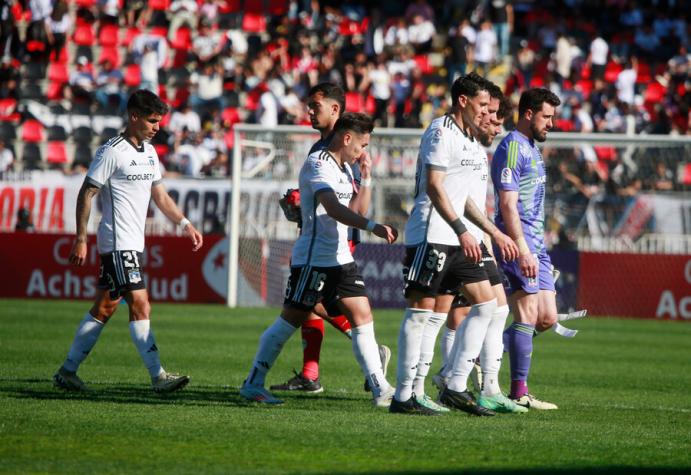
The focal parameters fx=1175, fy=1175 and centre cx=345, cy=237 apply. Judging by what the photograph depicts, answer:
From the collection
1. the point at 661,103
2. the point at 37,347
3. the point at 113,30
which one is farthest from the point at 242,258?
the point at 661,103

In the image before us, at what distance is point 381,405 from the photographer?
29.5 ft

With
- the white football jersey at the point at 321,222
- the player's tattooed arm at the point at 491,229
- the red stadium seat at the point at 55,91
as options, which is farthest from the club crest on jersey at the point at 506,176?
the red stadium seat at the point at 55,91

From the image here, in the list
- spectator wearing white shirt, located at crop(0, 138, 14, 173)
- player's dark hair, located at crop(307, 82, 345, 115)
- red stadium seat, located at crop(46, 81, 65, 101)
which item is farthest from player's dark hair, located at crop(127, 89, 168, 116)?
red stadium seat, located at crop(46, 81, 65, 101)

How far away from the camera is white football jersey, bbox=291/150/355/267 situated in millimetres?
8781

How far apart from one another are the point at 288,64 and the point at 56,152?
636cm

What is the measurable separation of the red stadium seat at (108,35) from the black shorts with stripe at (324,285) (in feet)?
73.7

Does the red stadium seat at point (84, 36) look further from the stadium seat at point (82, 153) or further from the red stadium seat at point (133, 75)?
the stadium seat at point (82, 153)

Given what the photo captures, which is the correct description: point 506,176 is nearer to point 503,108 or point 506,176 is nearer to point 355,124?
point 503,108

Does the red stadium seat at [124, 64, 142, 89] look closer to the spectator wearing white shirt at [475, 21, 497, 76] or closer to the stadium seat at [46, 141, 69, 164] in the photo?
the stadium seat at [46, 141, 69, 164]

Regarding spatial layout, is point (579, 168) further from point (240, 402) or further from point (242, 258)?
point (240, 402)

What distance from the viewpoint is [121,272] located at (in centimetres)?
952

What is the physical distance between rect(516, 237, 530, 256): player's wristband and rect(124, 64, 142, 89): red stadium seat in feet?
68.5

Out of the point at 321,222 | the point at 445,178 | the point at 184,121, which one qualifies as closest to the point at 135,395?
the point at 321,222

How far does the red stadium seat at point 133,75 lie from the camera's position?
28766mm
